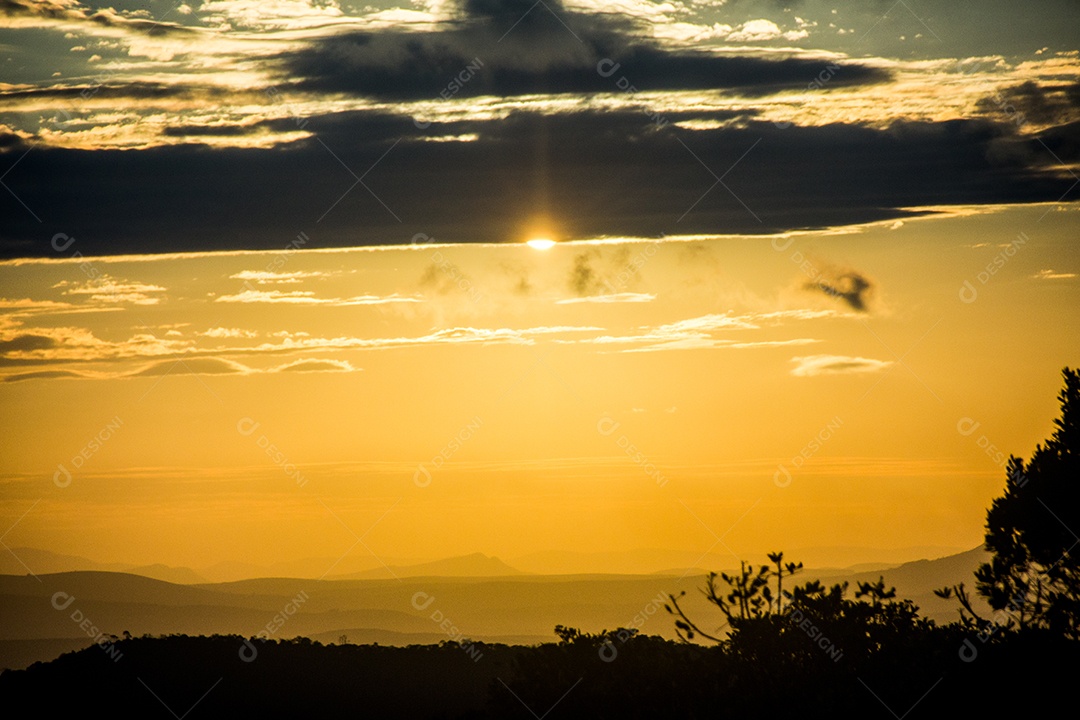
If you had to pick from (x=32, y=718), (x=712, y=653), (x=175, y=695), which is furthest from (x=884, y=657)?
(x=32, y=718)

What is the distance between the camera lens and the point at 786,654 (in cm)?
2239

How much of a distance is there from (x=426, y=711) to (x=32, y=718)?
898 cm

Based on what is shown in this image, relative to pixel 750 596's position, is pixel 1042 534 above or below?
below

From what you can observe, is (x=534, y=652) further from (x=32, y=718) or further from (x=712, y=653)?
(x=32, y=718)

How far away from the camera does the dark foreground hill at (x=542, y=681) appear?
19.6m

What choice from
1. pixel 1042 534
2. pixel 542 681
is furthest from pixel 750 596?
pixel 1042 534

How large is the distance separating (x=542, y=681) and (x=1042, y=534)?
13.9 metres

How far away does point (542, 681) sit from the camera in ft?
71.6

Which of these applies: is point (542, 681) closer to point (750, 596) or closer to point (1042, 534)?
point (750, 596)

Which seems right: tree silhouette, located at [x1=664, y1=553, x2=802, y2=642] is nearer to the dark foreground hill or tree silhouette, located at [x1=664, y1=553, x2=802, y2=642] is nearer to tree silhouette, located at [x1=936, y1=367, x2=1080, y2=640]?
the dark foreground hill

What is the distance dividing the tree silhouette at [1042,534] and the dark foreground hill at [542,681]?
4.74 metres

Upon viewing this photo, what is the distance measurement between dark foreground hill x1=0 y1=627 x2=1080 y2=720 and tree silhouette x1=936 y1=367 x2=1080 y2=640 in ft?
15.6

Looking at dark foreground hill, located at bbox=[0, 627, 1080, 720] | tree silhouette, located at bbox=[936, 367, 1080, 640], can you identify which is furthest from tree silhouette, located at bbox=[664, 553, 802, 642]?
tree silhouette, located at bbox=[936, 367, 1080, 640]

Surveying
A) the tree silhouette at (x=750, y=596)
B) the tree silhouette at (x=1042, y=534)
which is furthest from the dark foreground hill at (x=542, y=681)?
the tree silhouette at (x=1042, y=534)
